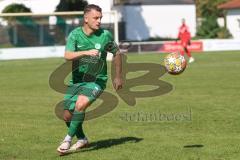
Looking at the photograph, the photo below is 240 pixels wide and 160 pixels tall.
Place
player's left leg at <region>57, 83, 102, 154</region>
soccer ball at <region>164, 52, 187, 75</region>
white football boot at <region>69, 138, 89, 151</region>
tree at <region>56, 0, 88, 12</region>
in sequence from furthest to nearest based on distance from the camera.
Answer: tree at <region>56, 0, 88, 12</region> → soccer ball at <region>164, 52, 187, 75</region> → white football boot at <region>69, 138, 89, 151</region> → player's left leg at <region>57, 83, 102, 154</region>

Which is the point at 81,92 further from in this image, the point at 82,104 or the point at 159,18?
the point at 159,18

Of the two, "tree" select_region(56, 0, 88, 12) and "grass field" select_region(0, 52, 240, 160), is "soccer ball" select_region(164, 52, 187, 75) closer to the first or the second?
"grass field" select_region(0, 52, 240, 160)

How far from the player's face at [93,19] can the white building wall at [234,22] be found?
60.1 meters

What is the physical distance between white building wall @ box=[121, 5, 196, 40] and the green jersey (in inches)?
2420

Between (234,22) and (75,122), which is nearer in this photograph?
(75,122)

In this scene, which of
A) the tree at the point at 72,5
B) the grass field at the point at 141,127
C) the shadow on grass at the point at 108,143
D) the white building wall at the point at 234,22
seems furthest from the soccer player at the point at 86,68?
the white building wall at the point at 234,22

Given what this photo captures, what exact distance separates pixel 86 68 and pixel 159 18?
214 feet

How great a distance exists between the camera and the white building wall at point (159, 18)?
7069 centimetres

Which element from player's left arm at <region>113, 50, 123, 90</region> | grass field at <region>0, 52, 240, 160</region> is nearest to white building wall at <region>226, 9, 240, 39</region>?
grass field at <region>0, 52, 240, 160</region>

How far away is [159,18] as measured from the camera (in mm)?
73188

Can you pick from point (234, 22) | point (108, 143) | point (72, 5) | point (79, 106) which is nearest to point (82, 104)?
point (79, 106)

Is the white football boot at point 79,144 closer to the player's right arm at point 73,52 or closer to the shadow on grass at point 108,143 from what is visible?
the shadow on grass at point 108,143

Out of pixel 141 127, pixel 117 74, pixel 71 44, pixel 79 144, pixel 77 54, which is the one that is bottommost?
pixel 141 127

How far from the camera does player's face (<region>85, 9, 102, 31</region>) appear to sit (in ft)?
27.1
